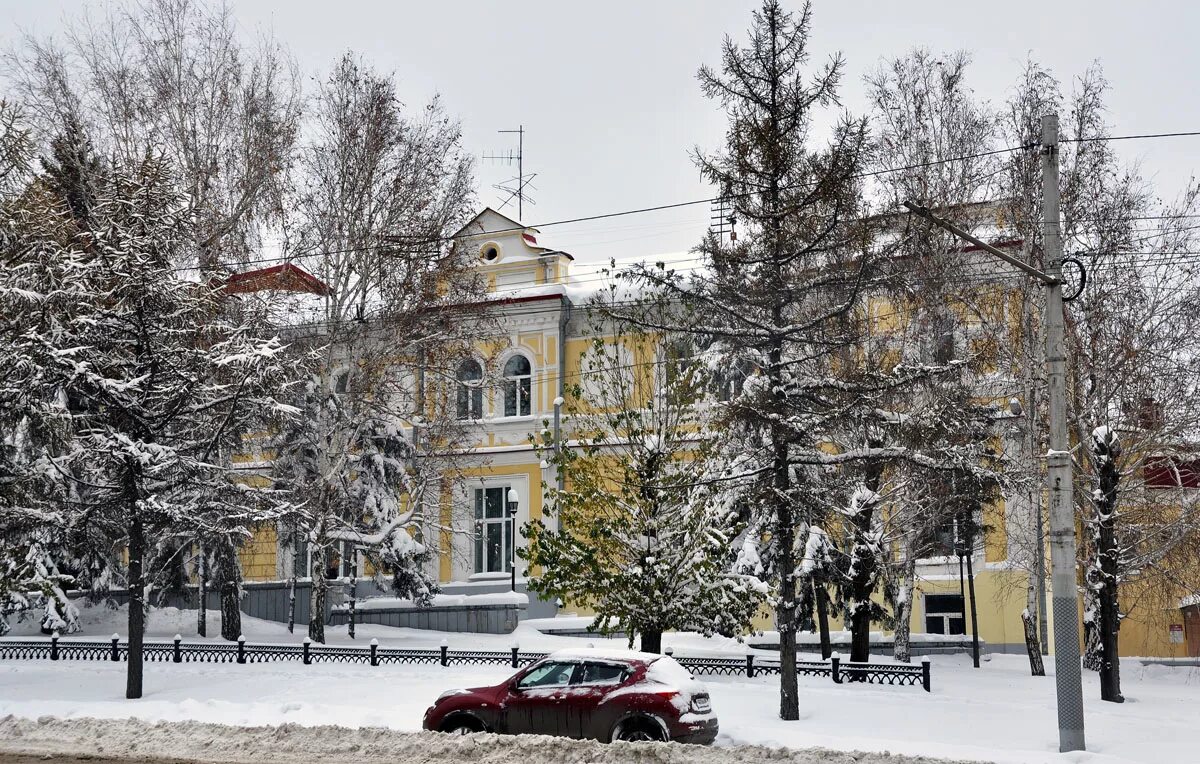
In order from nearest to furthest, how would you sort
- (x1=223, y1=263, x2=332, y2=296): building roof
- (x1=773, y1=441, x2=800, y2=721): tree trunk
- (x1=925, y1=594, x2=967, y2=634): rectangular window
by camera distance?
(x1=773, y1=441, x2=800, y2=721): tree trunk < (x1=223, y1=263, x2=332, y2=296): building roof < (x1=925, y1=594, x2=967, y2=634): rectangular window

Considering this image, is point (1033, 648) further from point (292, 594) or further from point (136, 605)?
point (292, 594)

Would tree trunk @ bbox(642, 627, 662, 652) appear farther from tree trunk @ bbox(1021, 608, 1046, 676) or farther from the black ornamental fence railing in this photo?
tree trunk @ bbox(1021, 608, 1046, 676)

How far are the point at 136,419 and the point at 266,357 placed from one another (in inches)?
106

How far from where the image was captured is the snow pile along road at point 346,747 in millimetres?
13945

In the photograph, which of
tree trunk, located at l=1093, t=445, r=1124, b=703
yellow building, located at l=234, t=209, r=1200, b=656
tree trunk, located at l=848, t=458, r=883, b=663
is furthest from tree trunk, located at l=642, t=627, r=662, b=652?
yellow building, located at l=234, t=209, r=1200, b=656

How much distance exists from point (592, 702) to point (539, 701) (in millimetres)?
722

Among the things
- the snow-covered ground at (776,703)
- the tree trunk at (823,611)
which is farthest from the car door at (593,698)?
the tree trunk at (823,611)

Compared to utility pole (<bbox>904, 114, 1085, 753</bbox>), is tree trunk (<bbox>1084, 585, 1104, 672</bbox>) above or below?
below

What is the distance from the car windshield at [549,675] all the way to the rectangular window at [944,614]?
21.9m

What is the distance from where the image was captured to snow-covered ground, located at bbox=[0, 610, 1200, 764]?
1662 centimetres

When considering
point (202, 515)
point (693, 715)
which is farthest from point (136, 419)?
point (693, 715)

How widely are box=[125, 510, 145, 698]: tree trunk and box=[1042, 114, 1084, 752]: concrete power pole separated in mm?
16032

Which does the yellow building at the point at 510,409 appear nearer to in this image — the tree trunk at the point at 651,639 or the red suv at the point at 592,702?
the tree trunk at the point at 651,639

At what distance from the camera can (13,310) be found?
883 inches
